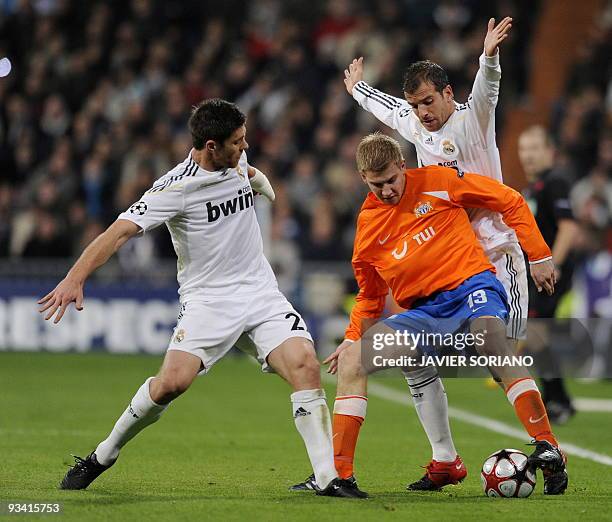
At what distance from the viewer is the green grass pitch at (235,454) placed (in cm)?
590

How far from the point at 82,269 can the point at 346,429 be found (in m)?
1.63

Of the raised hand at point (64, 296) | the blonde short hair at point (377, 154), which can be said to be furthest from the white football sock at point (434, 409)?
the raised hand at point (64, 296)

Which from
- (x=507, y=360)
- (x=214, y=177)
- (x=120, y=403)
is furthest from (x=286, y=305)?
(x=120, y=403)

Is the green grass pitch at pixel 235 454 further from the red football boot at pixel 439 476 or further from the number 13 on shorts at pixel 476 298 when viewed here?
the number 13 on shorts at pixel 476 298

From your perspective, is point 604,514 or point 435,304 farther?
point 435,304

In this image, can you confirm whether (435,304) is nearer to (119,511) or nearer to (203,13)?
(119,511)

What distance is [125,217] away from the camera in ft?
20.3

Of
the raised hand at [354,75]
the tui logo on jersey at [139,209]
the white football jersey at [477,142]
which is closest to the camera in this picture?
the tui logo on jersey at [139,209]

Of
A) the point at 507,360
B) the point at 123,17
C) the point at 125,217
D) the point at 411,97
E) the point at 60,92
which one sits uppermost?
the point at 123,17

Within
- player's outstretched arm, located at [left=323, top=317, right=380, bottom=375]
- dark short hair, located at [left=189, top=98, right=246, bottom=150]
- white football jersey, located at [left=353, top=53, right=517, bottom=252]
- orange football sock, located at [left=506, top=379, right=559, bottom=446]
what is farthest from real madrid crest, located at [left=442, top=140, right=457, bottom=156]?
orange football sock, located at [left=506, top=379, right=559, bottom=446]

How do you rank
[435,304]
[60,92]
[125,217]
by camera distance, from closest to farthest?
1. [125,217]
2. [435,304]
3. [60,92]

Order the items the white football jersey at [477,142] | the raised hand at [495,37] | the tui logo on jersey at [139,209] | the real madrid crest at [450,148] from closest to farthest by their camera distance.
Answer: the tui logo on jersey at [139,209]
the raised hand at [495,37]
the white football jersey at [477,142]
the real madrid crest at [450,148]

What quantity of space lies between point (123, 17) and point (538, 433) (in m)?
16.0

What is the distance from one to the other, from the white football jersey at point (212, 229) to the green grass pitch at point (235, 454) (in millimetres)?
1101
